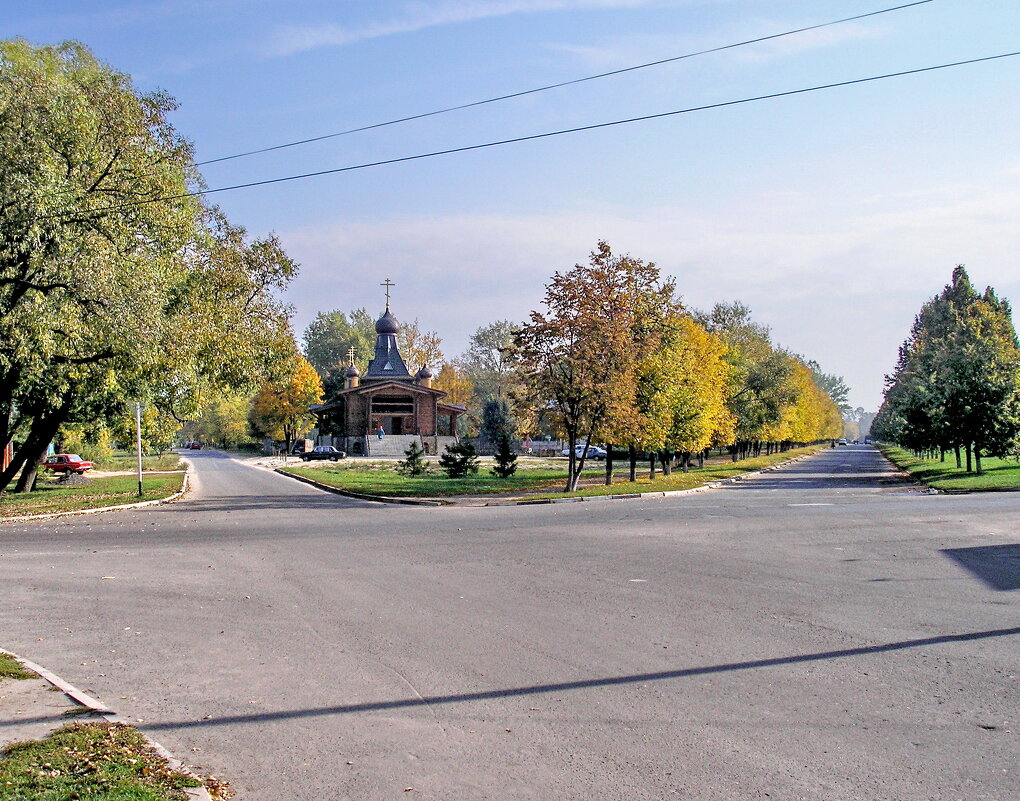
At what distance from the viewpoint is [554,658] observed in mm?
8188

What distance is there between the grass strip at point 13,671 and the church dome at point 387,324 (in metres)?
85.6

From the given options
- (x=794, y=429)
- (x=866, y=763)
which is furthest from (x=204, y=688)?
(x=794, y=429)

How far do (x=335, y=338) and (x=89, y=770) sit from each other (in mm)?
149761

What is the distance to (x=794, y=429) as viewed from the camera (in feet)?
282

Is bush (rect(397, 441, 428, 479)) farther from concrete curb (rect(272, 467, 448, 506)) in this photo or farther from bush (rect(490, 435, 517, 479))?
concrete curb (rect(272, 467, 448, 506))

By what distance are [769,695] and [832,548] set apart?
359 inches

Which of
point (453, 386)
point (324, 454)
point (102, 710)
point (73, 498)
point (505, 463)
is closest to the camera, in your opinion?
point (102, 710)

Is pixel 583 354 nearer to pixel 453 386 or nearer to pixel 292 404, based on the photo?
pixel 292 404

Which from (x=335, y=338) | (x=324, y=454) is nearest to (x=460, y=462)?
(x=324, y=454)

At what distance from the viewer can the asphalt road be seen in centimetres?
554

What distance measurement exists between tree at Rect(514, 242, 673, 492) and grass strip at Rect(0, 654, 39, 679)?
25231mm

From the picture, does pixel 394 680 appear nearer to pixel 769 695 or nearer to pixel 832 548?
pixel 769 695

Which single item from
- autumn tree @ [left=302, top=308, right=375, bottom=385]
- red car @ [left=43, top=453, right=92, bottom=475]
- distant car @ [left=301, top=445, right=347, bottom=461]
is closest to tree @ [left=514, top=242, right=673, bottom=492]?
red car @ [left=43, top=453, right=92, bottom=475]

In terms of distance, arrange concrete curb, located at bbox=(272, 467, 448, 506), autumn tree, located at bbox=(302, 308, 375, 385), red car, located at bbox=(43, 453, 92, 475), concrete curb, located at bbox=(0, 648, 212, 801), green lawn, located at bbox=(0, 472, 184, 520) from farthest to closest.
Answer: autumn tree, located at bbox=(302, 308, 375, 385), red car, located at bbox=(43, 453, 92, 475), concrete curb, located at bbox=(272, 467, 448, 506), green lawn, located at bbox=(0, 472, 184, 520), concrete curb, located at bbox=(0, 648, 212, 801)
